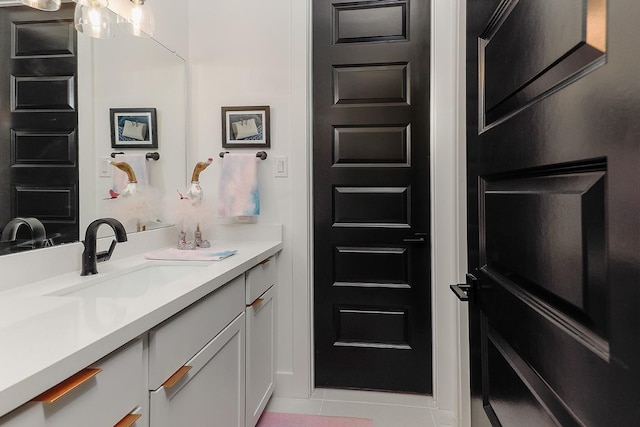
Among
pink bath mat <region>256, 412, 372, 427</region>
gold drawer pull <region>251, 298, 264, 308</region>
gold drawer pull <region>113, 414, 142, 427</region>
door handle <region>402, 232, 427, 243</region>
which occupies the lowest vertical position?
pink bath mat <region>256, 412, 372, 427</region>

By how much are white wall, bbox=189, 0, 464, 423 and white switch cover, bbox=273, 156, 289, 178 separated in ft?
0.08

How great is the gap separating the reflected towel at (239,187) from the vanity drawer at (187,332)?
0.71 m

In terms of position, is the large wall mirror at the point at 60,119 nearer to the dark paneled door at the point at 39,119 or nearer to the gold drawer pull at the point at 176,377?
the dark paneled door at the point at 39,119

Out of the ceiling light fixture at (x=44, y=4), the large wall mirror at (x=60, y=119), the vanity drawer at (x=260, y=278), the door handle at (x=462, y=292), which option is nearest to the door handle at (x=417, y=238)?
the vanity drawer at (x=260, y=278)

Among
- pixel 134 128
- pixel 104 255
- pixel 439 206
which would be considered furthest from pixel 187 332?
pixel 439 206

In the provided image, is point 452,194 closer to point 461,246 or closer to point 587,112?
point 461,246

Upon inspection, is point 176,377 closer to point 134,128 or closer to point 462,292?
point 462,292

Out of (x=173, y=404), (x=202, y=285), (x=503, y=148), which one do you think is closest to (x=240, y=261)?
(x=202, y=285)

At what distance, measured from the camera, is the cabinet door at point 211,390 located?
0.98 metres

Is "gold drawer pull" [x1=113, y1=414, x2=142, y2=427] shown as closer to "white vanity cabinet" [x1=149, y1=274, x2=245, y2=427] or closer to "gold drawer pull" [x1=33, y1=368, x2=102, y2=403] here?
"white vanity cabinet" [x1=149, y1=274, x2=245, y2=427]

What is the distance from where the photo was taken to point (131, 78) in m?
1.77

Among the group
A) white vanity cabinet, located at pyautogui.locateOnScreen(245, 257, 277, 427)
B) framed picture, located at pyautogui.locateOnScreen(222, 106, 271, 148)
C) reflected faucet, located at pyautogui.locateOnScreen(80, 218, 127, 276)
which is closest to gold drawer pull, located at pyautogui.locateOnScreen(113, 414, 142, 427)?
Answer: reflected faucet, located at pyautogui.locateOnScreen(80, 218, 127, 276)

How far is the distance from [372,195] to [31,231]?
1.55 meters

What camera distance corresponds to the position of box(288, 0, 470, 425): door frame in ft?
6.03
